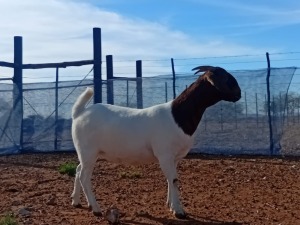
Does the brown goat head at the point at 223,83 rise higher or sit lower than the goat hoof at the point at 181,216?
higher

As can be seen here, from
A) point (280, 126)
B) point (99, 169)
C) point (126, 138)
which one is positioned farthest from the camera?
point (280, 126)

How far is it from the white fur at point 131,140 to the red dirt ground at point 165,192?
1.53 feet

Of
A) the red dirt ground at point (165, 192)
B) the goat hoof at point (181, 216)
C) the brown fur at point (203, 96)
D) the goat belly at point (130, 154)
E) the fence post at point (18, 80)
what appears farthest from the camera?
the fence post at point (18, 80)

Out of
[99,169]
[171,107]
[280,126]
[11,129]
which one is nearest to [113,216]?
[171,107]

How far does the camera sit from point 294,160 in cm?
1407

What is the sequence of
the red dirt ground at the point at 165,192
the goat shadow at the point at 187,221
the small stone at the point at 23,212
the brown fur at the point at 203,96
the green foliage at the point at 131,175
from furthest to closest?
the green foliage at the point at 131,175 < the small stone at the point at 23,212 < the brown fur at the point at 203,96 < the red dirt ground at the point at 165,192 < the goat shadow at the point at 187,221

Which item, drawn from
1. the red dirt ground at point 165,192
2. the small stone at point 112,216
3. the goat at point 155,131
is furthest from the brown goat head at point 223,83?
the small stone at point 112,216

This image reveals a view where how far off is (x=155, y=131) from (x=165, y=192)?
6.63 ft

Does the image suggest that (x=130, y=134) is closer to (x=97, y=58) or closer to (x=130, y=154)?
(x=130, y=154)

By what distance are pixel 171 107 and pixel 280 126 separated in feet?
25.1

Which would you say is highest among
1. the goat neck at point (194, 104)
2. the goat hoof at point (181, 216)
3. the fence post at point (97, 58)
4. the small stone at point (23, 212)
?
the fence post at point (97, 58)

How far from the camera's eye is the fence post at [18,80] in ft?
59.4

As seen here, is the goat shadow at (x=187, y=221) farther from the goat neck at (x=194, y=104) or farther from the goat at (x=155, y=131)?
the goat neck at (x=194, y=104)

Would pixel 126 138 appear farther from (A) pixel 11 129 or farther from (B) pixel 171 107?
(A) pixel 11 129
